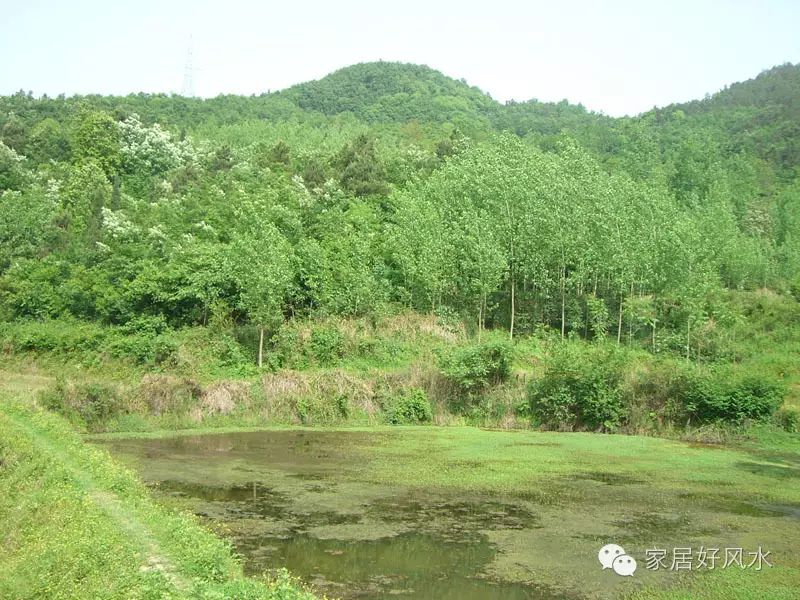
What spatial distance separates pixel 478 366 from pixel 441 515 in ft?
48.4

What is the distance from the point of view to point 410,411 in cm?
3142

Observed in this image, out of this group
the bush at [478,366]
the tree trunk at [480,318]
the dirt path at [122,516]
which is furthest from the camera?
the tree trunk at [480,318]

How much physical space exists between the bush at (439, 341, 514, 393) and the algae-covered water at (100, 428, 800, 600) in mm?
6675

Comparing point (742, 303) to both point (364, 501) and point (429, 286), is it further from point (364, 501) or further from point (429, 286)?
point (364, 501)

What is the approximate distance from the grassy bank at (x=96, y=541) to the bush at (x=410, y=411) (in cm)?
1459

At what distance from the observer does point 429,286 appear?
40281 mm

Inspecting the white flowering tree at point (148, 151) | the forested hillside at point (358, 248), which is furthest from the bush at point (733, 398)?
the white flowering tree at point (148, 151)

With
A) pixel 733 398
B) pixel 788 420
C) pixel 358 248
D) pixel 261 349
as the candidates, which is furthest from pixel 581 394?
pixel 358 248

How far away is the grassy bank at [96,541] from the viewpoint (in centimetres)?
995

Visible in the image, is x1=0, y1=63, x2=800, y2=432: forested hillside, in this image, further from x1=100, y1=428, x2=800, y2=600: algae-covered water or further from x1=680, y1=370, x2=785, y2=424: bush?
x1=100, y1=428, x2=800, y2=600: algae-covered water

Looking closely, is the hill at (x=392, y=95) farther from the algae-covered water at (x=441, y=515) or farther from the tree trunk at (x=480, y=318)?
the algae-covered water at (x=441, y=515)

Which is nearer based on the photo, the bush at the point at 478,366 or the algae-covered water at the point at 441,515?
the algae-covered water at the point at 441,515

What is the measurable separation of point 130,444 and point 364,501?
432 inches

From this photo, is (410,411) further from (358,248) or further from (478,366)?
(358,248)
